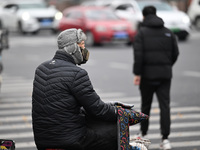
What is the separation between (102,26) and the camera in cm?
2147

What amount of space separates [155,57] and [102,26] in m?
14.9

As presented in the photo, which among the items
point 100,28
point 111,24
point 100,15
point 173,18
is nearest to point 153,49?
point 100,28

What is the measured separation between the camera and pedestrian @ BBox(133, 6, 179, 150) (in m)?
6.64

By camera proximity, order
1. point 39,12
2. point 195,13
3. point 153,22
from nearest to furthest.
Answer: point 153,22 < point 39,12 < point 195,13

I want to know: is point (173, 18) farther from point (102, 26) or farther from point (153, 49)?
point (153, 49)

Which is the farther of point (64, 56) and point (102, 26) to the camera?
point (102, 26)

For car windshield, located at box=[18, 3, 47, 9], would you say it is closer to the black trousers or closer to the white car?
the white car

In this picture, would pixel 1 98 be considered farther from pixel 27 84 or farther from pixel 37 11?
pixel 37 11

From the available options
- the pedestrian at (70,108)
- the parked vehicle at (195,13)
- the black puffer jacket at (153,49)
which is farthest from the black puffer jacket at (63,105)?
the parked vehicle at (195,13)

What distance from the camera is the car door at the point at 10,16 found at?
2916 centimetres

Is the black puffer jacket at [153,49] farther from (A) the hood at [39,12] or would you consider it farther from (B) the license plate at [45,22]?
(B) the license plate at [45,22]

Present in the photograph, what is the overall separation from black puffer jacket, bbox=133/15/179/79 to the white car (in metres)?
21.7

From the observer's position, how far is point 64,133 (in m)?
4.54

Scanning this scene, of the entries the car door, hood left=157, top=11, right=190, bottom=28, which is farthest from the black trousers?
the car door
